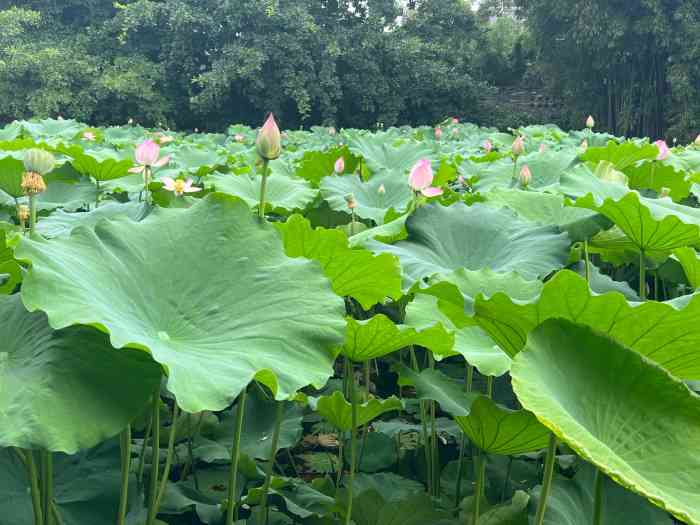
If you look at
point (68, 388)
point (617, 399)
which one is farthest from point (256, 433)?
point (617, 399)

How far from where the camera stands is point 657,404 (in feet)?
1.95

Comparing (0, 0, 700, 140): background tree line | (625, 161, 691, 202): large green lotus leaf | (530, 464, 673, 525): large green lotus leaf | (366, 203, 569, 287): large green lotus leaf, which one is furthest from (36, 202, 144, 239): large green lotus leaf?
(0, 0, 700, 140): background tree line

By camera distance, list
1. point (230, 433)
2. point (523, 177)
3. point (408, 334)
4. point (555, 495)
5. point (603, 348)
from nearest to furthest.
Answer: point (603, 348) < point (408, 334) < point (555, 495) < point (230, 433) < point (523, 177)

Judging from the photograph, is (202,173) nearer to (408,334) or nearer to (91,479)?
(91,479)

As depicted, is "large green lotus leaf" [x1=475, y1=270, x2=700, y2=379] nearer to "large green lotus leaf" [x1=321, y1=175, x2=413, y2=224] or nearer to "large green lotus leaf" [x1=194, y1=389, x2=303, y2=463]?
"large green lotus leaf" [x1=194, y1=389, x2=303, y2=463]

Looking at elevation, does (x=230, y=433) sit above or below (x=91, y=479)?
below

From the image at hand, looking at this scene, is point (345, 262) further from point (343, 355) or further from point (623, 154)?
point (623, 154)

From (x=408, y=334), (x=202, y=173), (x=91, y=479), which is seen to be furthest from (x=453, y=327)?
(x=202, y=173)

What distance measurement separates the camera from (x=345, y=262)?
2.85 feet

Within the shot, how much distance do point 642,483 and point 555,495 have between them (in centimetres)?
42

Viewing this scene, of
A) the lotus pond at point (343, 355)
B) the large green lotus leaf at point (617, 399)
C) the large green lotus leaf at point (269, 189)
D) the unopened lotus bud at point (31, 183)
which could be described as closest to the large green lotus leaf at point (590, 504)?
the lotus pond at point (343, 355)

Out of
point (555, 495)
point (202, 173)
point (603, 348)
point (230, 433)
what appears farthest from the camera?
point (202, 173)

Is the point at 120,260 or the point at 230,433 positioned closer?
the point at 120,260

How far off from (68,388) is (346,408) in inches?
16.7
